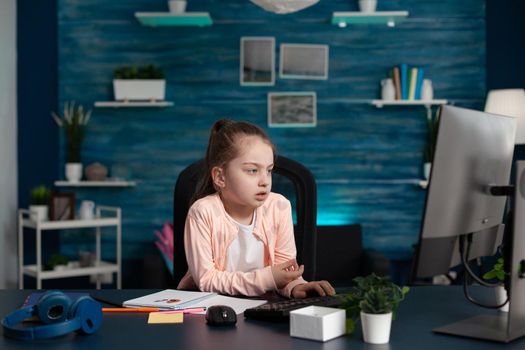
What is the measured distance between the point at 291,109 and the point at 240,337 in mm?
3509

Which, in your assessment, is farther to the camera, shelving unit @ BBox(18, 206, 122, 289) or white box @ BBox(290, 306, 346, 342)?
shelving unit @ BBox(18, 206, 122, 289)

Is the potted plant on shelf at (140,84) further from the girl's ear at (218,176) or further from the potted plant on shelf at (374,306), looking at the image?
the potted plant on shelf at (374,306)

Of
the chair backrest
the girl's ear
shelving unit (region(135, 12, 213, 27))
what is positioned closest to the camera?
the girl's ear

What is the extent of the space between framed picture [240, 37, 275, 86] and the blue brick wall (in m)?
0.05

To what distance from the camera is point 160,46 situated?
4836mm

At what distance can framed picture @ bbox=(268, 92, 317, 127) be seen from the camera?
4.84 m

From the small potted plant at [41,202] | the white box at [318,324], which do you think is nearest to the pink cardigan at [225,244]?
the white box at [318,324]

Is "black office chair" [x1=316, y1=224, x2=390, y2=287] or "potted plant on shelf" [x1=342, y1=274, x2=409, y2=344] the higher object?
"potted plant on shelf" [x1=342, y1=274, x2=409, y2=344]

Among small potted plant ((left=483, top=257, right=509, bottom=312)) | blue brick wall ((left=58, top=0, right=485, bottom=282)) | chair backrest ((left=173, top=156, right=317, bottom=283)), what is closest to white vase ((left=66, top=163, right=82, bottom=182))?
blue brick wall ((left=58, top=0, right=485, bottom=282))

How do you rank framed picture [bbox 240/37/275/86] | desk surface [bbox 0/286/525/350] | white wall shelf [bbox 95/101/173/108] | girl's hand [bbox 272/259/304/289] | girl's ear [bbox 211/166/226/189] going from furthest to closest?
framed picture [bbox 240/37/275/86]
white wall shelf [bbox 95/101/173/108]
girl's ear [bbox 211/166/226/189]
girl's hand [bbox 272/259/304/289]
desk surface [bbox 0/286/525/350]

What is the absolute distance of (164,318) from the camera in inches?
63.1

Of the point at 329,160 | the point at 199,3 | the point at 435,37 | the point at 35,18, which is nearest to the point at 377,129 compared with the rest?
the point at 329,160

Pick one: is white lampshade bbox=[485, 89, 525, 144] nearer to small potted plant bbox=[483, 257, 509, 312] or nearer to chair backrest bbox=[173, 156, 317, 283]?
chair backrest bbox=[173, 156, 317, 283]

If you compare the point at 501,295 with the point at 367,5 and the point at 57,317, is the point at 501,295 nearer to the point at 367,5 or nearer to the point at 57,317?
the point at 57,317
